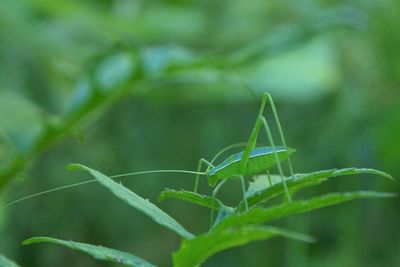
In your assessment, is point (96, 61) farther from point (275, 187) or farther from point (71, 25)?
point (71, 25)

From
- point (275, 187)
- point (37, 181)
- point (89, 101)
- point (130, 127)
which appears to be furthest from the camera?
point (130, 127)

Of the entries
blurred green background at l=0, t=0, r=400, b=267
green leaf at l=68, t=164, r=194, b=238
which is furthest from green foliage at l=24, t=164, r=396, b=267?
blurred green background at l=0, t=0, r=400, b=267

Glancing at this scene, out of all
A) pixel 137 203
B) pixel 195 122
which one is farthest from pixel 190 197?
pixel 195 122

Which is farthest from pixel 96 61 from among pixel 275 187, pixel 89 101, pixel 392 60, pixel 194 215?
pixel 392 60

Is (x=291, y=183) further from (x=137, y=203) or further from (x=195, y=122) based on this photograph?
(x=195, y=122)

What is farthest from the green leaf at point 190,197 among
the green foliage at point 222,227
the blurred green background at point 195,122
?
the blurred green background at point 195,122
